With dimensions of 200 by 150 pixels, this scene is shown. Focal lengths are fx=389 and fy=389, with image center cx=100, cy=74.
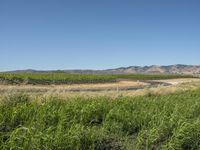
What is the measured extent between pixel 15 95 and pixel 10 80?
153ft

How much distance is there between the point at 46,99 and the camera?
682 inches

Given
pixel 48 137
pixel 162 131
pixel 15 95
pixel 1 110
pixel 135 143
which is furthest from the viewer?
pixel 15 95

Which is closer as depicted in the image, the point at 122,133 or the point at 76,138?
the point at 76,138

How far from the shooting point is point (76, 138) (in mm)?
9250

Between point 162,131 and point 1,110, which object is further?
point 1,110

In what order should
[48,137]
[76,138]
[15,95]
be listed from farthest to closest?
[15,95] → [76,138] → [48,137]

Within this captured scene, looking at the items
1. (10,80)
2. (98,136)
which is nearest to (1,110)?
(98,136)

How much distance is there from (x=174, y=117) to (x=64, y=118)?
3524 mm

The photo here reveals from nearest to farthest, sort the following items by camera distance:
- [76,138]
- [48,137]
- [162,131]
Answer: [48,137]
[76,138]
[162,131]

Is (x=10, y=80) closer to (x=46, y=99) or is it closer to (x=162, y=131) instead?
(x=46, y=99)

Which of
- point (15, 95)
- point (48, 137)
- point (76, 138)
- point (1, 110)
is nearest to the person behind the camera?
point (48, 137)

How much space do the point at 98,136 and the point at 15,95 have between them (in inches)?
300

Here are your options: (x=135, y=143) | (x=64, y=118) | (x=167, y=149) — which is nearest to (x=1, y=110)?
(x=64, y=118)

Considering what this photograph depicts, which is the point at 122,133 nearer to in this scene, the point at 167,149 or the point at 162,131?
the point at 162,131
